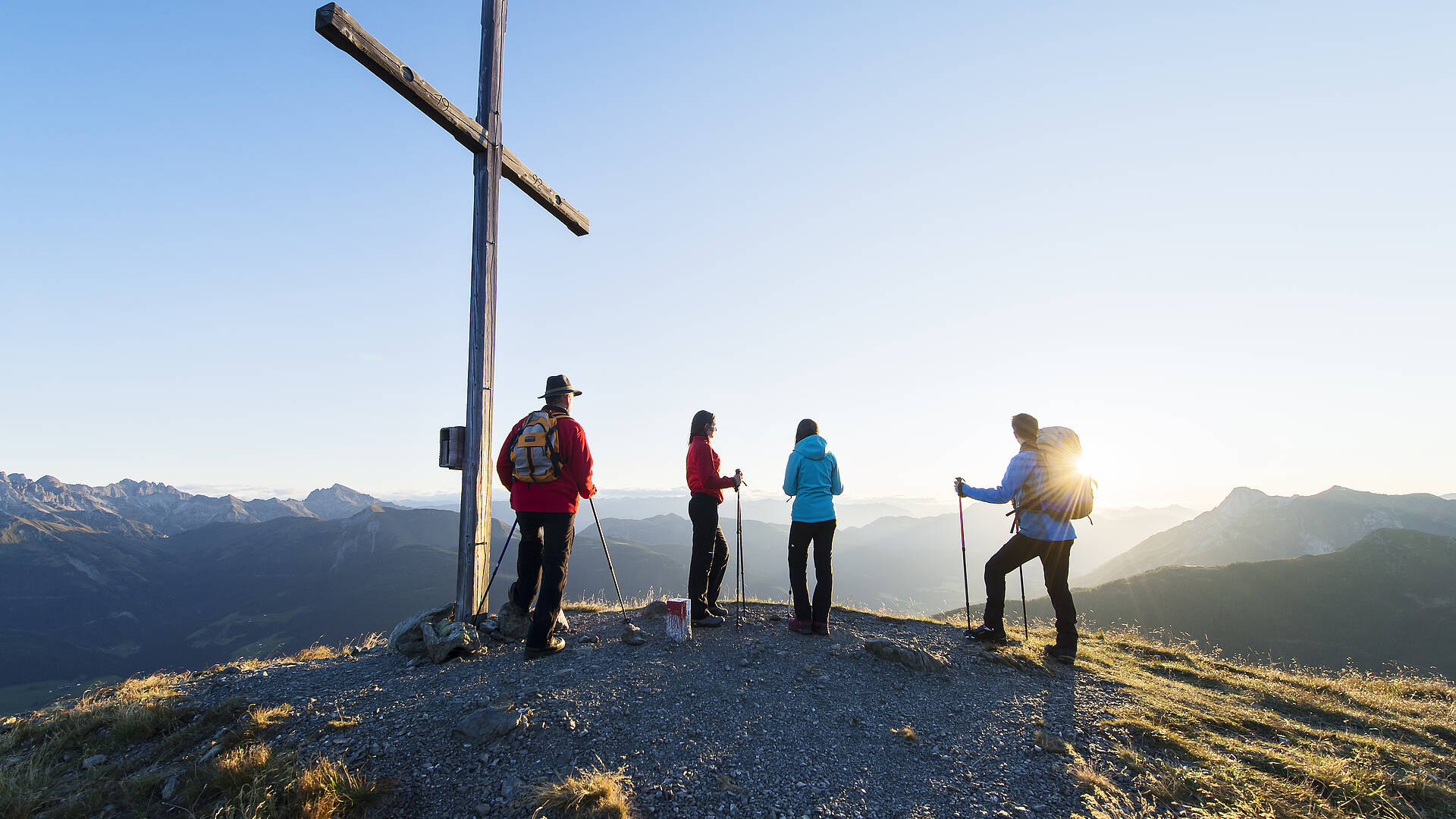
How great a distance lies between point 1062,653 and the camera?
7559 millimetres

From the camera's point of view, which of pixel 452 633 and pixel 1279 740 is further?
pixel 452 633

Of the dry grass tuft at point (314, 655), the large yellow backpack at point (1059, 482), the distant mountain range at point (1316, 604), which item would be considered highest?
the large yellow backpack at point (1059, 482)

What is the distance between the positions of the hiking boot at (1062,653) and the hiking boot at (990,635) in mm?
574

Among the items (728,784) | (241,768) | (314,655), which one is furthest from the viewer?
(314,655)

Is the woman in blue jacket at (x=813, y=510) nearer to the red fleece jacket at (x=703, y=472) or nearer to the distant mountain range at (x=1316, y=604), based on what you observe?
the red fleece jacket at (x=703, y=472)

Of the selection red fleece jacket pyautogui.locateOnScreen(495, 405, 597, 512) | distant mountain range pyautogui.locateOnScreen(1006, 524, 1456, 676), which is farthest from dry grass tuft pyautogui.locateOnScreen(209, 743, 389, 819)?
distant mountain range pyautogui.locateOnScreen(1006, 524, 1456, 676)

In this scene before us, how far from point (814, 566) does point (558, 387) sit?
167 inches

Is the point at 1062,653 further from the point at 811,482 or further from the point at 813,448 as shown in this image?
the point at 813,448

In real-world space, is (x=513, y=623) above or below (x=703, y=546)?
below

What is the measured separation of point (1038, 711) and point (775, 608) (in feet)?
15.6

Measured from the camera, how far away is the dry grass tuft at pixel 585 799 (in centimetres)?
383

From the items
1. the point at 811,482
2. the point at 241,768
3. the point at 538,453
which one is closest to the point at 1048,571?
the point at 811,482

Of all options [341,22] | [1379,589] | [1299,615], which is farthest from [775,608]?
[1379,589]

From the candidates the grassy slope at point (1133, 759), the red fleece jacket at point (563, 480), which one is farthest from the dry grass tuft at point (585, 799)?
the red fleece jacket at point (563, 480)
